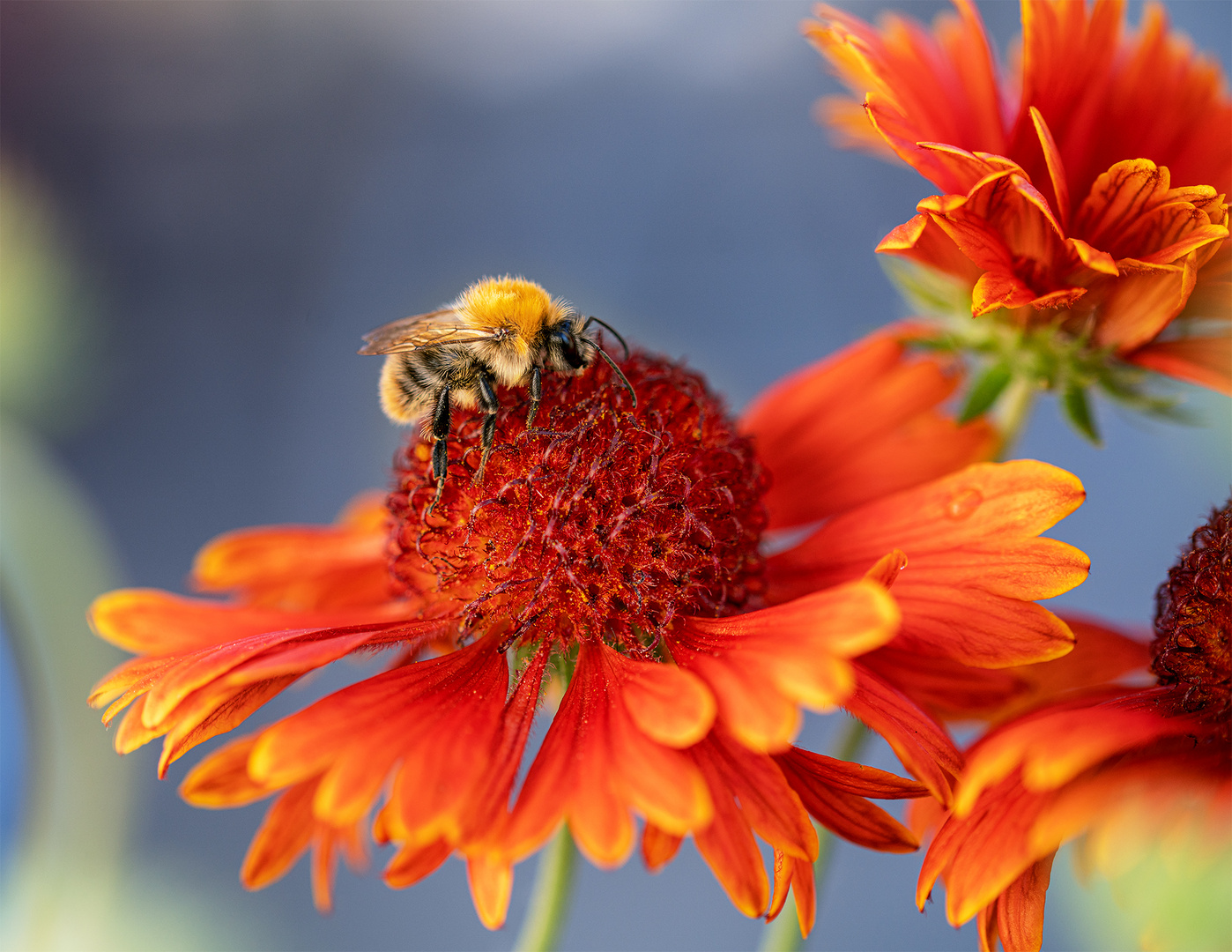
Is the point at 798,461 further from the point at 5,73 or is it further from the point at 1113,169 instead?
the point at 5,73

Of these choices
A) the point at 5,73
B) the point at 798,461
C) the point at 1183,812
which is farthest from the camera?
the point at 5,73

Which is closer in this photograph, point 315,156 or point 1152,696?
point 1152,696

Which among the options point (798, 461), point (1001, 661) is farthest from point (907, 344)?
point (1001, 661)

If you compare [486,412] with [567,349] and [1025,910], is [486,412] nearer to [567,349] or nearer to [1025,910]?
[567,349]

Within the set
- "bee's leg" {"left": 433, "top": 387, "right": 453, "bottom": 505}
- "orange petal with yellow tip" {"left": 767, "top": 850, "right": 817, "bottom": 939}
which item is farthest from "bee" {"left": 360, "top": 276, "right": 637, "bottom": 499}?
"orange petal with yellow tip" {"left": 767, "top": 850, "right": 817, "bottom": 939}

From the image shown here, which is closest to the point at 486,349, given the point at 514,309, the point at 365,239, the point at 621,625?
the point at 514,309

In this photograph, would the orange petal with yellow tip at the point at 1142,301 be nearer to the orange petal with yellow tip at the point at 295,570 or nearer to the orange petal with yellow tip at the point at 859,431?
the orange petal with yellow tip at the point at 859,431
